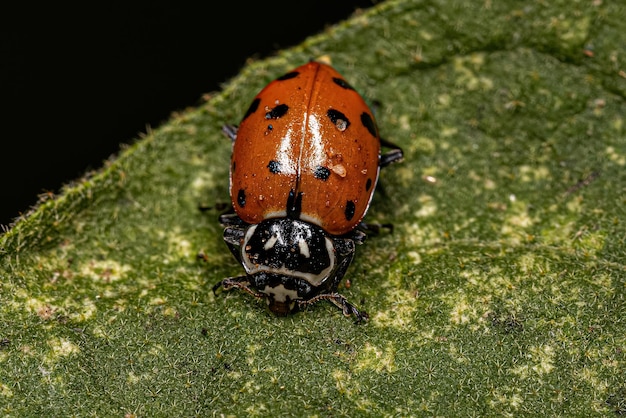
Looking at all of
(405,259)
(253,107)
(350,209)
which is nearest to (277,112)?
(253,107)

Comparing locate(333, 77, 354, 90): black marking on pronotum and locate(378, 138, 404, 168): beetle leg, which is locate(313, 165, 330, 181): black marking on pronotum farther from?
locate(333, 77, 354, 90): black marking on pronotum

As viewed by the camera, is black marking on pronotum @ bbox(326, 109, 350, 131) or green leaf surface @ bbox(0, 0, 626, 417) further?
black marking on pronotum @ bbox(326, 109, 350, 131)

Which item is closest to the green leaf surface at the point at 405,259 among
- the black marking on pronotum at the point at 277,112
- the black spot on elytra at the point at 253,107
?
the black spot on elytra at the point at 253,107

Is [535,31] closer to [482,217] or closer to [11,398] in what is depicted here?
[482,217]

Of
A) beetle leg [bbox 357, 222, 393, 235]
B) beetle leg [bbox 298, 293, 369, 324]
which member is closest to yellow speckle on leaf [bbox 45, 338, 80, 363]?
beetle leg [bbox 298, 293, 369, 324]

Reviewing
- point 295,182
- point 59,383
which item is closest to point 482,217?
point 295,182

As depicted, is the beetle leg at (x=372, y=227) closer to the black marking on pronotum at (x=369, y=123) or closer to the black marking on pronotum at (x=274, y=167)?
the black marking on pronotum at (x=369, y=123)

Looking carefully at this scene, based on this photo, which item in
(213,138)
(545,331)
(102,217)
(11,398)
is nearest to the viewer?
(11,398)
